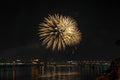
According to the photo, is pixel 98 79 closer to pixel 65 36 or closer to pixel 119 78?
pixel 119 78

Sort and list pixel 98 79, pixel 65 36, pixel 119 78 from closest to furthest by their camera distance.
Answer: pixel 119 78 → pixel 98 79 → pixel 65 36

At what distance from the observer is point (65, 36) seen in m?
54.0

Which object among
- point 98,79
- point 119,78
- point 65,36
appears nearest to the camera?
point 119,78

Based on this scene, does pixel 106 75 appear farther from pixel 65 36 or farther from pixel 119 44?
pixel 65 36

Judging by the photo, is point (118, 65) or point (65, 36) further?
point (65, 36)

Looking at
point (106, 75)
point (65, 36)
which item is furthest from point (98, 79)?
point (65, 36)

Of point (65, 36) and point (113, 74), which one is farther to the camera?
point (65, 36)

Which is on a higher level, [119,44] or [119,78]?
[119,44]

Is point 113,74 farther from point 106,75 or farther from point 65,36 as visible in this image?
point 65,36

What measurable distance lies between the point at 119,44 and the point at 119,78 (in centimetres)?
502

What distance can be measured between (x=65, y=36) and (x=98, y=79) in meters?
21.7

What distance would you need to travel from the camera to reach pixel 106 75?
33438 mm

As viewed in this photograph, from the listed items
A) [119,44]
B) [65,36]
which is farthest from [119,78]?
[65,36]

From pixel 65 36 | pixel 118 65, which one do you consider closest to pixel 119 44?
pixel 118 65
